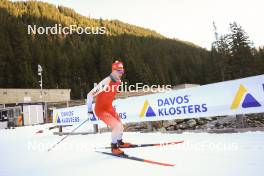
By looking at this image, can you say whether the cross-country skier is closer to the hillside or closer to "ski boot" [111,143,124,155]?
"ski boot" [111,143,124,155]

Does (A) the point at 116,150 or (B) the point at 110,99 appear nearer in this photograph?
(A) the point at 116,150

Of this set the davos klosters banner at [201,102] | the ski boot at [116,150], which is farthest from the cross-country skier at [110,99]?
the davos klosters banner at [201,102]

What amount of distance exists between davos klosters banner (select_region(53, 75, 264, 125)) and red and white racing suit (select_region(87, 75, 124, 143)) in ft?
6.28

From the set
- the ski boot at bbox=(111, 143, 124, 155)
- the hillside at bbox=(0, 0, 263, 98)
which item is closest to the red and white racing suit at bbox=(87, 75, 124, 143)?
A: the ski boot at bbox=(111, 143, 124, 155)

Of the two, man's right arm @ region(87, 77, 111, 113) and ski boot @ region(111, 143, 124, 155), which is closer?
ski boot @ region(111, 143, 124, 155)

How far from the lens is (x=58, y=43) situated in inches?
4530

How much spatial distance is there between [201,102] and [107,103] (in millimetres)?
3423

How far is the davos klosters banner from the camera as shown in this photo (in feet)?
24.3

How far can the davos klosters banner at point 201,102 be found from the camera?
741 cm

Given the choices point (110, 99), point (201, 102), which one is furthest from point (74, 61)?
point (110, 99)

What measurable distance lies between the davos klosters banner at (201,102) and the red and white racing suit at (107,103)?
1915 millimetres

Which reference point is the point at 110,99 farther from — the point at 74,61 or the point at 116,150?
the point at 74,61

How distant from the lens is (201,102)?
8.70m

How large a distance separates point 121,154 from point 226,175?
2.76 metres
